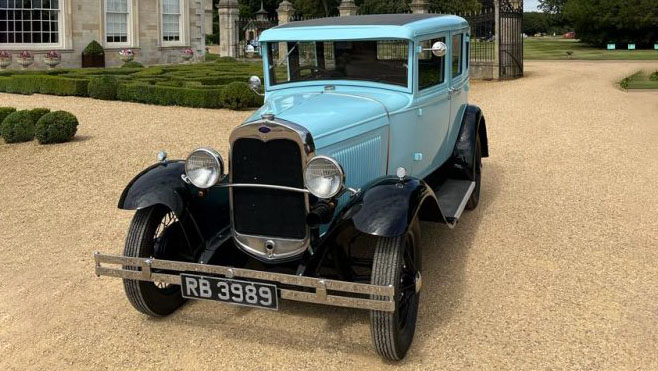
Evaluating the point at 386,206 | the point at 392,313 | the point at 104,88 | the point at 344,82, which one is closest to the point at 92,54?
the point at 104,88

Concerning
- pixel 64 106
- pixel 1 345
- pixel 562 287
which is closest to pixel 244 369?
pixel 1 345

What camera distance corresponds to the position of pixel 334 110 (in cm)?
439

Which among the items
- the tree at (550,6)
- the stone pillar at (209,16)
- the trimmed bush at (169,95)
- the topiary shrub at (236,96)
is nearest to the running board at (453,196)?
the topiary shrub at (236,96)

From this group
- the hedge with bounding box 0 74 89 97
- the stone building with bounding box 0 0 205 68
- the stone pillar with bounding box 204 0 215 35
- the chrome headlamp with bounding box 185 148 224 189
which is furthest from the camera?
the stone pillar with bounding box 204 0 215 35

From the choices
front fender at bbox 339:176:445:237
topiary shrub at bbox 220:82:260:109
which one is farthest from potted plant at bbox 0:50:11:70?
front fender at bbox 339:176:445:237

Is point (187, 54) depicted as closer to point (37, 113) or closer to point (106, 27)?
point (106, 27)

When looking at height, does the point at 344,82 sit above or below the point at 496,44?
below

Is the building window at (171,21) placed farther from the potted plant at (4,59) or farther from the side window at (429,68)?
the side window at (429,68)

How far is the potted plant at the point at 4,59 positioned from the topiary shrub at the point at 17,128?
42.1 feet

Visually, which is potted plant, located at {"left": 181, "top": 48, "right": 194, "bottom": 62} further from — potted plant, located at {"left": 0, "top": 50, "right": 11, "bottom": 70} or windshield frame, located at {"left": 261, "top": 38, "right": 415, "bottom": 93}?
windshield frame, located at {"left": 261, "top": 38, "right": 415, "bottom": 93}

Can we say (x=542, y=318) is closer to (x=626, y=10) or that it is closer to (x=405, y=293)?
(x=405, y=293)

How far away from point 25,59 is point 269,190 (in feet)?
69.4

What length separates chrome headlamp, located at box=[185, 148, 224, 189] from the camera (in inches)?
159

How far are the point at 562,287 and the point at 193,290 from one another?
2.73 meters
